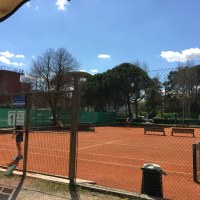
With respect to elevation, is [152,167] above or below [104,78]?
below

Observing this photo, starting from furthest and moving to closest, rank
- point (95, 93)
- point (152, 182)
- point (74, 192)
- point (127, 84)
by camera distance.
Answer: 1. point (95, 93)
2. point (127, 84)
3. point (74, 192)
4. point (152, 182)

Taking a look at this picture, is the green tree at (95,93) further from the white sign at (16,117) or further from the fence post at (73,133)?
the fence post at (73,133)

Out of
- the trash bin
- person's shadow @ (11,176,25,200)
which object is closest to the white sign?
person's shadow @ (11,176,25,200)

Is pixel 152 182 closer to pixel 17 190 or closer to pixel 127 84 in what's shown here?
pixel 17 190

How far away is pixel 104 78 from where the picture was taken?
61375 mm

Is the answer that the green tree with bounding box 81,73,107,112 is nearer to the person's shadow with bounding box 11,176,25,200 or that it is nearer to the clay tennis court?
the clay tennis court

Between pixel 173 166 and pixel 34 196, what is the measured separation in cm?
727

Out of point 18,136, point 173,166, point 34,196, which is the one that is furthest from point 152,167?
point 18,136

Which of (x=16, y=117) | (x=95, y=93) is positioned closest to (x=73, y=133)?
(x=16, y=117)

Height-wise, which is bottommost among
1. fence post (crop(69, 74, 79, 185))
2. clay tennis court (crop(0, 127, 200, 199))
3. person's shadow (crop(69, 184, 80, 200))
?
clay tennis court (crop(0, 127, 200, 199))

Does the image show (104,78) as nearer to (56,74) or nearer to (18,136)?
(56,74)

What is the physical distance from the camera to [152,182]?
7.26 m

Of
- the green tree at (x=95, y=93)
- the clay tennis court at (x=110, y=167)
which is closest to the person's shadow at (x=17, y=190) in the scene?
the clay tennis court at (x=110, y=167)

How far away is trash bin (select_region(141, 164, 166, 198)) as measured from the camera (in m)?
7.23
